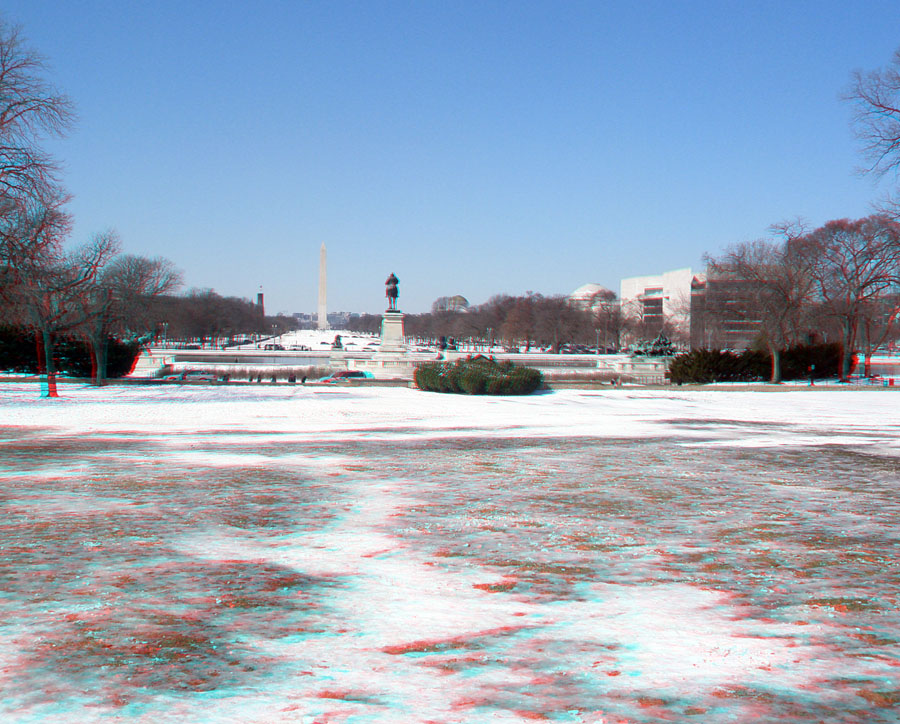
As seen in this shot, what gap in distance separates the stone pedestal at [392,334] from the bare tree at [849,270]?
2562 centimetres

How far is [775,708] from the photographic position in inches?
133

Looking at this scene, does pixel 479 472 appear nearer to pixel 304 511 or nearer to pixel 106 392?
pixel 304 511

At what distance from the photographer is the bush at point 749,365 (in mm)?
40969

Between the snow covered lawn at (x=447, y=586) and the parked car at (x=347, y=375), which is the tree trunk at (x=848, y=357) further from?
the snow covered lawn at (x=447, y=586)

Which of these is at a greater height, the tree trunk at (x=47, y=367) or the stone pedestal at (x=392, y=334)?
the stone pedestal at (x=392, y=334)

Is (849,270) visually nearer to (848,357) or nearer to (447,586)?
(848,357)

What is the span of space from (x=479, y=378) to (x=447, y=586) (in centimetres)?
2389

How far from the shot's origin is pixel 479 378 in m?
29.0

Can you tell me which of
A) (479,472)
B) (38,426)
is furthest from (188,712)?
(38,426)

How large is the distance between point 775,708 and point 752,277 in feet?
142

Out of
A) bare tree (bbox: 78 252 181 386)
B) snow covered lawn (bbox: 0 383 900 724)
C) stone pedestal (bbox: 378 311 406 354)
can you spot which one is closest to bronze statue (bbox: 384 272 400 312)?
stone pedestal (bbox: 378 311 406 354)

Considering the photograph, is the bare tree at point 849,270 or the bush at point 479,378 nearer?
the bush at point 479,378

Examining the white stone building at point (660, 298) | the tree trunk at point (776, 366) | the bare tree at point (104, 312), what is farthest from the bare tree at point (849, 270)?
the white stone building at point (660, 298)

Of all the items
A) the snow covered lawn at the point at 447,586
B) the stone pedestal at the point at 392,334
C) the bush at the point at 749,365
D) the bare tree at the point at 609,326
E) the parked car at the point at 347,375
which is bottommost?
the snow covered lawn at the point at 447,586
